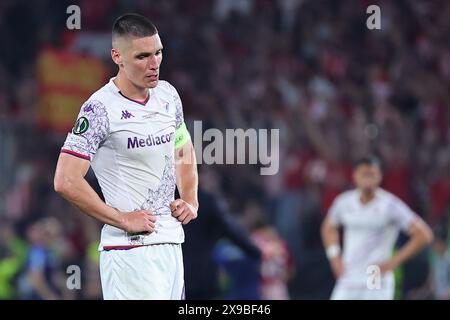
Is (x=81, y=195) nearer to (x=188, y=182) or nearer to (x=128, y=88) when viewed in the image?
(x=128, y=88)

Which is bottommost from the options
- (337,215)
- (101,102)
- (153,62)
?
(337,215)

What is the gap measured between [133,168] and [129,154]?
84 mm

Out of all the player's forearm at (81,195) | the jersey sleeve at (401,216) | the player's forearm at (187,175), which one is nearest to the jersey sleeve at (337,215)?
the jersey sleeve at (401,216)

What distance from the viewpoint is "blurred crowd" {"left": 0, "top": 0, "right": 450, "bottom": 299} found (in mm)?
12734

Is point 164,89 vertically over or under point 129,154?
over

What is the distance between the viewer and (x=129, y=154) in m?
6.09

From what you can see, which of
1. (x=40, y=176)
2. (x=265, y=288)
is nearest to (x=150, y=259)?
(x=265, y=288)

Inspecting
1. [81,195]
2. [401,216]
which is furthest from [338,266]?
[81,195]

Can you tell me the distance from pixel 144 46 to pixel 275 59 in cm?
1074

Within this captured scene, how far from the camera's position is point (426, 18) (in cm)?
1694

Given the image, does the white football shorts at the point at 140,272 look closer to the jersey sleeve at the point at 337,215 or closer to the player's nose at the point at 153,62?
the player's nose at the point at 153,62

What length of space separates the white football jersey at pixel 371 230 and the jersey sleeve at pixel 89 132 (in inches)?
192

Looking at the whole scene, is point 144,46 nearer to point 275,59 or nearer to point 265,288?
point 265,288

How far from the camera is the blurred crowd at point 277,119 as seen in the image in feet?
41.8
